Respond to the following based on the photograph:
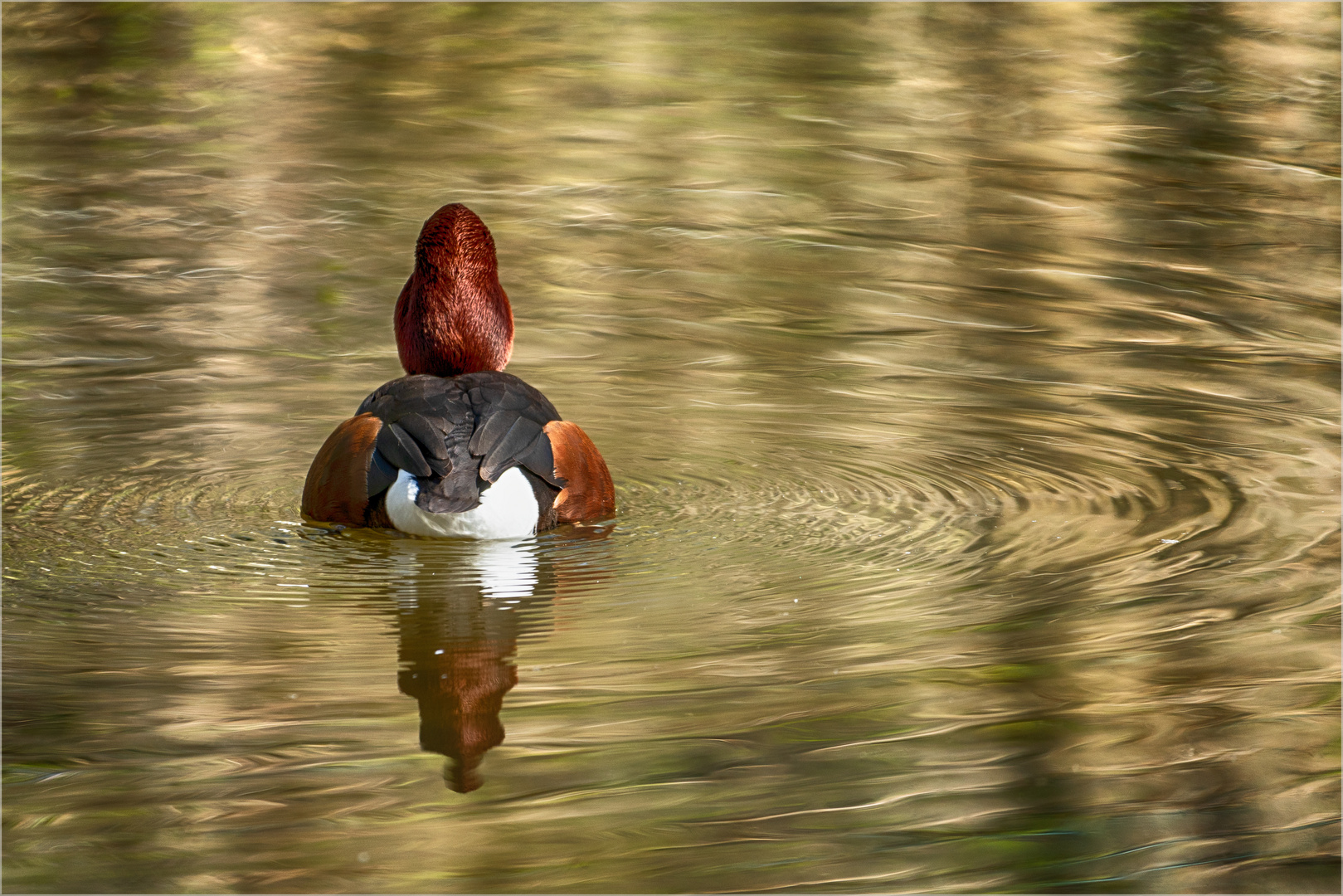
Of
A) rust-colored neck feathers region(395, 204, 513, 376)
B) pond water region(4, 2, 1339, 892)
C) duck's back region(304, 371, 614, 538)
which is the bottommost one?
pond water region(4, 2, 1339, 892)

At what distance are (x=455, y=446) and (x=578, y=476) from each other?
1.63 feet

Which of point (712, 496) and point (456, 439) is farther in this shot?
point (712, 496)

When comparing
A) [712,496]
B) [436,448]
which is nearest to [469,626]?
[436,448]

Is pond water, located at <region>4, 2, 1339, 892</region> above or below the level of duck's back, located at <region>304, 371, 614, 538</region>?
below

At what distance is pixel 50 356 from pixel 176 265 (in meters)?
1.94

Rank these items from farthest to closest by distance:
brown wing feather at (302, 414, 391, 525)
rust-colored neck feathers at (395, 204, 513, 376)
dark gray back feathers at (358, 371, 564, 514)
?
rust-colored neck feathers at (395, 204, 513, 376), brown wing feather at (302, 414, 391, 525), dark gray back feathers at (358, 371, 564, 514)

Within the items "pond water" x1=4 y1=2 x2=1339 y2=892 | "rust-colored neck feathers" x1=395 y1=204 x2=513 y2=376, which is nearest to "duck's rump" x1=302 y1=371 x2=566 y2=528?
"pond water" x1=4 y1=2 x2=1339 y2=892

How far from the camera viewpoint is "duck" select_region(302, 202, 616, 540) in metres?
6.09

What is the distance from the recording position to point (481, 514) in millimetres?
6098

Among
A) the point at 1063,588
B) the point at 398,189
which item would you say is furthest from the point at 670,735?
the point at 398,189

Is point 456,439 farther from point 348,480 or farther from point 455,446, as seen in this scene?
point 348,480

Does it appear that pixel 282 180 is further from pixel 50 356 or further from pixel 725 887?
pixel 725 887

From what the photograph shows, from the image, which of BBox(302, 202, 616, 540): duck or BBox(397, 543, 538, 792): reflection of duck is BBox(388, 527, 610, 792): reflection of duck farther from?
BBox(302, 202, 616, 540): duck

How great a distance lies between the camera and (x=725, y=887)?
3986 mm
